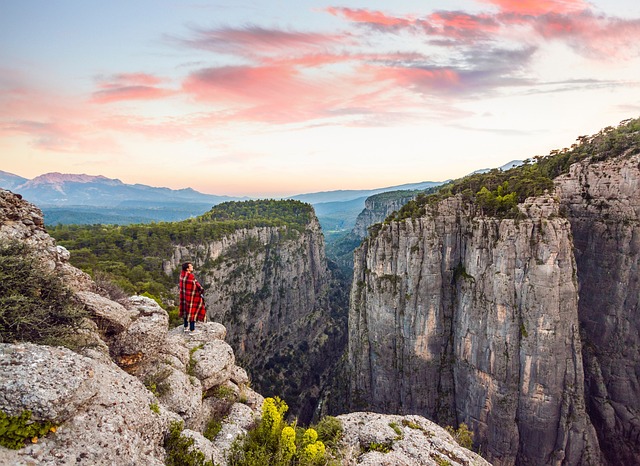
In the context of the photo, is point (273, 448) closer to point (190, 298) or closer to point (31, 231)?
point (190, 298)

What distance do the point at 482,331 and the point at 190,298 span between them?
1264 inches

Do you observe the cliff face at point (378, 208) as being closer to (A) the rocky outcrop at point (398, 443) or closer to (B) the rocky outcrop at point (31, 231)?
(A) the rocky outcrop at point (398, 443)

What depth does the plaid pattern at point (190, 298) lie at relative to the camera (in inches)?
590

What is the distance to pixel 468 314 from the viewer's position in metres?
36.6

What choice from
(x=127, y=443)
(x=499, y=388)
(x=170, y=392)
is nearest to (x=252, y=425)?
(x=170, y=392)

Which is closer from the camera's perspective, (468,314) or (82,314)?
(82,314)

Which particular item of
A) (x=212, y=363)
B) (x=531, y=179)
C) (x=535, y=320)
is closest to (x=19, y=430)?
(x=212, y=363)

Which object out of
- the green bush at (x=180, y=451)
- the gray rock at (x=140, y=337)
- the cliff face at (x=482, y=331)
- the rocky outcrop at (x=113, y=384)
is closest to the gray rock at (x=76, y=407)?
the rocky outcrop at (x=113, y=384)

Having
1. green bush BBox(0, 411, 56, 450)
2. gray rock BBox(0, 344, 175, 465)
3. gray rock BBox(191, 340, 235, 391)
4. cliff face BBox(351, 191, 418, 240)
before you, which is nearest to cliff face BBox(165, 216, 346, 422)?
gray rock BBox(191, 340, 235, 391)

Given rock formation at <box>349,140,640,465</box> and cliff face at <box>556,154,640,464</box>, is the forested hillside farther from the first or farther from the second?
cliff face at <box>556,154,640,464</box>

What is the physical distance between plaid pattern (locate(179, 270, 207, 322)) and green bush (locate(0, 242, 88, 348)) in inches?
237

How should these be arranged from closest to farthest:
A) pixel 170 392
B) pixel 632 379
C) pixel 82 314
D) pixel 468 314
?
pixel 82 314 < pixel 170 392 < pixel 632 379 < pixel 468 314

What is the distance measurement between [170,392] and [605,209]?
140 feet

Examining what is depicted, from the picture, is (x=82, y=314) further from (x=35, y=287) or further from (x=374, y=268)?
(x=374, y=268)
